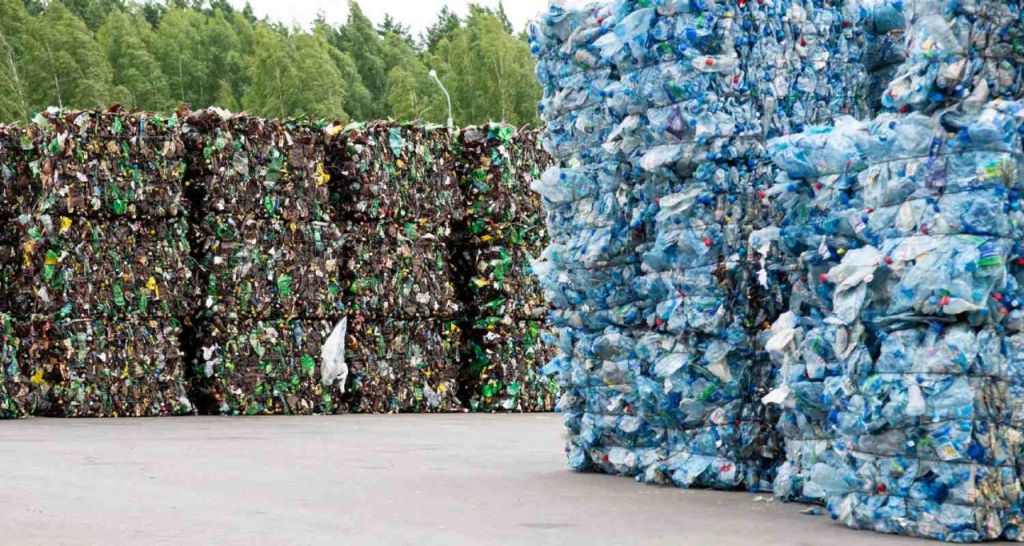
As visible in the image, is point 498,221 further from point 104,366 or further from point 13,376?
point 13,376

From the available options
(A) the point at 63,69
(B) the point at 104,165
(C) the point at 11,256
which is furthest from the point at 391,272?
(A) the point at 63,69

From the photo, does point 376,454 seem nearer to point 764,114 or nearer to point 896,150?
point 764,114

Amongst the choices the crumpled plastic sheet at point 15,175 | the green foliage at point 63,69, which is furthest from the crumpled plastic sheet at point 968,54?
the green foliage at point 63,69

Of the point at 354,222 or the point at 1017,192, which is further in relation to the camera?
the point at 354,222

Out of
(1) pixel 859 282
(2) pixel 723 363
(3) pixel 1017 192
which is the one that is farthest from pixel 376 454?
(3) pixel 1017 192

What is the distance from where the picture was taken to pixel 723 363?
26.6 feet

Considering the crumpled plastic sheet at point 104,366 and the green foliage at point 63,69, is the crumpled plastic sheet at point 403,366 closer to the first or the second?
the crumpled plastic sheet at point 104,366

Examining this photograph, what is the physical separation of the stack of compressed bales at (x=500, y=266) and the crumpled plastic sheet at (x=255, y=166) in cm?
165

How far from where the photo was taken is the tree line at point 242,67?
56.7 m

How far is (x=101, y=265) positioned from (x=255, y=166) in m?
1.70

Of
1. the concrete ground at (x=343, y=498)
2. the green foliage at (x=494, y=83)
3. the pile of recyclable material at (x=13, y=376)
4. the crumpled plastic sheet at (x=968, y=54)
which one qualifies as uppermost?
the green foliage at (x=494, y=83)

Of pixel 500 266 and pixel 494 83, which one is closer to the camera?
pixel 500 266

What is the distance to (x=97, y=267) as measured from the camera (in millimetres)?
→ 13547

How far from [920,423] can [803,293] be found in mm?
1260
